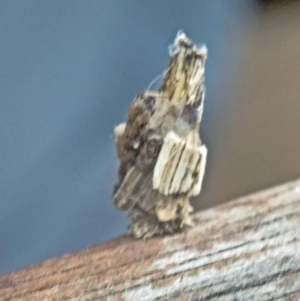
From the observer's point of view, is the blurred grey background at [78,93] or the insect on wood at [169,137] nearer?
Answer: the insect on wood at [169,137]

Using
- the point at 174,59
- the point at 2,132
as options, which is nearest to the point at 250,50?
the point at 174,59

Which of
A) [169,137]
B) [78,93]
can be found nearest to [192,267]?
[169,137]

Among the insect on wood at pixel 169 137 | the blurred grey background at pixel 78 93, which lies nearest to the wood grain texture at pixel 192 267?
the insect on wood at pixel 169 137

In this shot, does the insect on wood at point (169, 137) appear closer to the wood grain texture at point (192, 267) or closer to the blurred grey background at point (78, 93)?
the wood grain texture at point (192, 267)

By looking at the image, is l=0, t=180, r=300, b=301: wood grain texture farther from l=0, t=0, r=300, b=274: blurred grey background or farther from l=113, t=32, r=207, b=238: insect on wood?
l=0, t=0, r=300, b=274: blurred grey background

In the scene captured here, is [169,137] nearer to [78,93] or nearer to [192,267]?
[192,267]

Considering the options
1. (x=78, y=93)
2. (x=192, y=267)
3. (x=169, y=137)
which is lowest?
(x=192, y=267)
